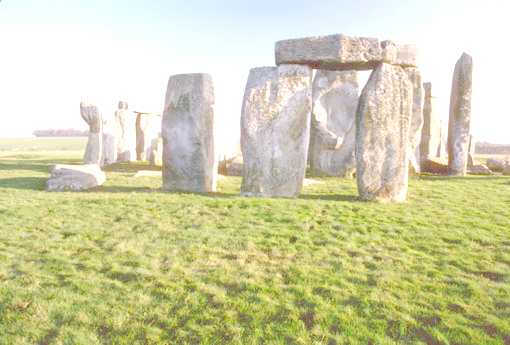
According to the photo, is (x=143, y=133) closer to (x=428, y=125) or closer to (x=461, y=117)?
(x=428, y=125)

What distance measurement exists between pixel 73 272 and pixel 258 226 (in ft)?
9.39

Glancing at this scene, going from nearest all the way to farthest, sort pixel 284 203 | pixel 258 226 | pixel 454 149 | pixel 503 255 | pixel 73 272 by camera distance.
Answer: pixel 73 272, pixel 503 255, pixel 258 226, pixel 284 203, pixel 454 149

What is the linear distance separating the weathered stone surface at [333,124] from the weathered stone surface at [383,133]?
15.1ft

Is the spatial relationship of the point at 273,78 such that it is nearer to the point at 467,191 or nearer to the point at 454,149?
the point at 467,191

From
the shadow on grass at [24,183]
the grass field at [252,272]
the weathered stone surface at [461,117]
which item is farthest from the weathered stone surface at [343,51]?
the shadow on grass at [24,183]

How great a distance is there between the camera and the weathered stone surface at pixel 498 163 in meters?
15.8

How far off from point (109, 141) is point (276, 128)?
10.6 metres

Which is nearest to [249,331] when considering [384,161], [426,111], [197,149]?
[384,161]

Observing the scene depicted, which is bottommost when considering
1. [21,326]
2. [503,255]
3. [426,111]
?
[21,326]

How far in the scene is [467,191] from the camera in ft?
33.7

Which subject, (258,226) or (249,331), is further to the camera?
(258,226)

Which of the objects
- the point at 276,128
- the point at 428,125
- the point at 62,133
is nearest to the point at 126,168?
the point at 276,128

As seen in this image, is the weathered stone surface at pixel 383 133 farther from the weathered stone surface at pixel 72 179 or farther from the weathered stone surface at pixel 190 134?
the weathered stone surface at pixel 72 179

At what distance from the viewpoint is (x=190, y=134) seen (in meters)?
9.86
